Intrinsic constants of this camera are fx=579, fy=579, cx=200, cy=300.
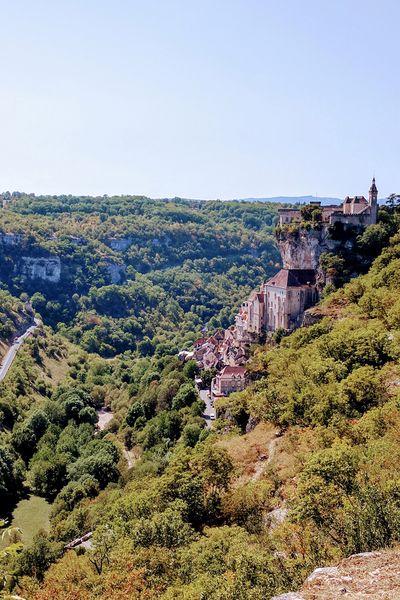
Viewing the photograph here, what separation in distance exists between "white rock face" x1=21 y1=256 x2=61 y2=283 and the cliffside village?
81662 millimetres

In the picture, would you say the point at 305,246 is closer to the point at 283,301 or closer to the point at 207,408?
the point at 283,301

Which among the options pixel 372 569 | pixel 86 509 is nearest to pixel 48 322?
pixel 86 509

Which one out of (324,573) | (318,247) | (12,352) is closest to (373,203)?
(318,247)

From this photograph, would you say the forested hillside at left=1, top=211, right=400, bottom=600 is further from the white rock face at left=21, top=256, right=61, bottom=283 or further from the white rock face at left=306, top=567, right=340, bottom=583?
the white rock face at left=21, top=256, right=61, bottom=283

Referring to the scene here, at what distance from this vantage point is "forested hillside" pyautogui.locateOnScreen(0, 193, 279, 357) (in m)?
129

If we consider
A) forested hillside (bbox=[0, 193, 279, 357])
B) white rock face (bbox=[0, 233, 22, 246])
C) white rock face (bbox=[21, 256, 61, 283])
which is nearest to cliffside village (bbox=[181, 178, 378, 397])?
forested hillside (bbox=[0, 193, 279, 357])

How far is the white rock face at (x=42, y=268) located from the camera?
138 metres

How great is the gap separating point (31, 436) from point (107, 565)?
45.5 m

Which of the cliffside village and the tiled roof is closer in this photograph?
the cliffside village

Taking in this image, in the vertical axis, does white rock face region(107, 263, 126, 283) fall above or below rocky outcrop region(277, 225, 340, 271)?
below

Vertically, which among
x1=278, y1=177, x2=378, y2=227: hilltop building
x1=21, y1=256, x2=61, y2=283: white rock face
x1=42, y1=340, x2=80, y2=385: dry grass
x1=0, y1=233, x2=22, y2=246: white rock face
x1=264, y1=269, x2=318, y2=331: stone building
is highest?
x1=0, y1=233, x2=22, y2=246: white rock face

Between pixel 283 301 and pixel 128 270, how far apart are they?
104886mm

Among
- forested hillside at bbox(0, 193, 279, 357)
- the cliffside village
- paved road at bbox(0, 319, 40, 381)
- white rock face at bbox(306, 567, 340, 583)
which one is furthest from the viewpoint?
forested hillside at bbox(0, 193, 279, 357)

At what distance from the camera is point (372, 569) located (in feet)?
45.1
